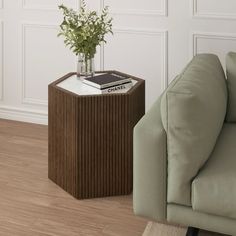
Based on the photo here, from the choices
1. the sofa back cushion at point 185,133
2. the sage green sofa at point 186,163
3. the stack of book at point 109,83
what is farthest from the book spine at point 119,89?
the sofa back cushion at point 185,133

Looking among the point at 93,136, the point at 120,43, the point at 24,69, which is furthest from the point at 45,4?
the point at 93,136

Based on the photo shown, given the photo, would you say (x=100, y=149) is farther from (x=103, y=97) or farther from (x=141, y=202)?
(x=141, y=202)

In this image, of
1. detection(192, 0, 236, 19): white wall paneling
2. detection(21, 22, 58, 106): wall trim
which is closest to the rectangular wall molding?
detection(21, 22, 58, 106): wall trim

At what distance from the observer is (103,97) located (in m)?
2.70

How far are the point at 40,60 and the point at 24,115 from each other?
1.56ft

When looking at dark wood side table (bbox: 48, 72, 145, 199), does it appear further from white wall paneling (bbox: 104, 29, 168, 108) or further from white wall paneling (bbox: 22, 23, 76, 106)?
white wall paneling (bbox: 22, 23, 76, 106)

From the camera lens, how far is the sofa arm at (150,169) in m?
2.15

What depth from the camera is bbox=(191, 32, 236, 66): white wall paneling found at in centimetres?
336

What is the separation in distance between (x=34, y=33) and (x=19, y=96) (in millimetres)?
529

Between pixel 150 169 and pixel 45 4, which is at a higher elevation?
pixel 45 4

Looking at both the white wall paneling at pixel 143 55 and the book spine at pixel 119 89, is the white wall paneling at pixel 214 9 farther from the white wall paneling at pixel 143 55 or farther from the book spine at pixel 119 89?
the book spine at pixel 119 89

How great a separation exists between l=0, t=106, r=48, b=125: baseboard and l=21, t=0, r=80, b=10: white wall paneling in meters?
0.80

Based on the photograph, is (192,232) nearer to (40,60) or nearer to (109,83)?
(109,83)

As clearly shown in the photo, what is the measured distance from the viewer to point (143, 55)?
3637mm
